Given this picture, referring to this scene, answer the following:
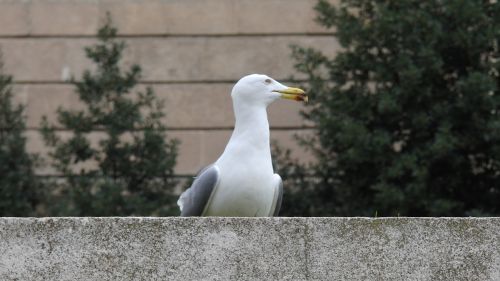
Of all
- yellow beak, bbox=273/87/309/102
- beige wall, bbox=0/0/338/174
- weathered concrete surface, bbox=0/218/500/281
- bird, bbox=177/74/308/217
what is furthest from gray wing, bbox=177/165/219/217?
beige wall, bbox=0/0/338/174

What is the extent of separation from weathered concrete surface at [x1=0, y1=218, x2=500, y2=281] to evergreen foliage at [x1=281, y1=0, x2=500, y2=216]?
5568 mm

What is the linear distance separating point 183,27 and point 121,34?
678 mm

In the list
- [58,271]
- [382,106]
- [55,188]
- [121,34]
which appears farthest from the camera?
[121,34]

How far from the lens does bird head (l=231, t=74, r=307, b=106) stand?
8000 millimetres

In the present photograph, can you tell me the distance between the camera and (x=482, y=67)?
1273cm

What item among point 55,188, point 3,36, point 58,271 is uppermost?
point 58,271

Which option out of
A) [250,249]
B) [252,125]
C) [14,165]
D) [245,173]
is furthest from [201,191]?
[14,165]

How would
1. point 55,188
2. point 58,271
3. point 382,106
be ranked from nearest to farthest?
point 58,271 → point 382,106 → point 55,188

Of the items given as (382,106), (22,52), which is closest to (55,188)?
(22,52)

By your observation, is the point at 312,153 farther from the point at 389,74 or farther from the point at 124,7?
the point at 124,7

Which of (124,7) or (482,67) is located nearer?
(482,67)

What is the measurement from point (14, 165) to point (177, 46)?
8.41 ft

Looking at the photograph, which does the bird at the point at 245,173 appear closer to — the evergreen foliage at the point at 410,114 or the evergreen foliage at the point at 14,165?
the evergreen foliage at the point at 410,114

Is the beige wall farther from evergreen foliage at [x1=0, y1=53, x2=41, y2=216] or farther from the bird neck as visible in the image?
the bird neck
